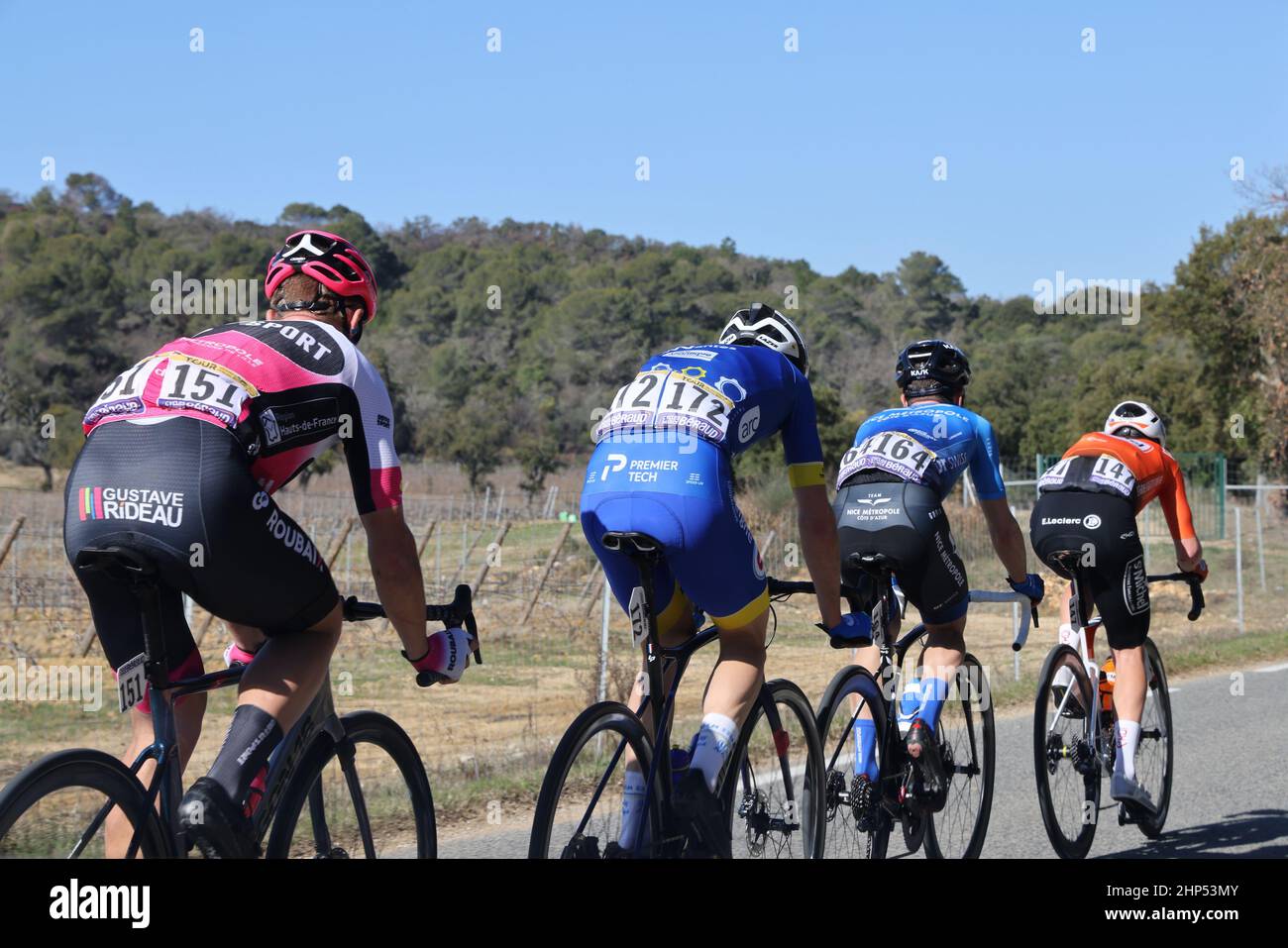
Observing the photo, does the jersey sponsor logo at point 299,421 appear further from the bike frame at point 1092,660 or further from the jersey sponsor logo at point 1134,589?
the jersey sponsor logo at point 1134,589

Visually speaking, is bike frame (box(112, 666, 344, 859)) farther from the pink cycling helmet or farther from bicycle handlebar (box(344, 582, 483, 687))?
the pink cycling helmet

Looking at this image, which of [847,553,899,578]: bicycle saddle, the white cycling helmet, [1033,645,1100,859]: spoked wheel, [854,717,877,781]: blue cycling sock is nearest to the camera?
[854,717,877,781]: blue cycling sock

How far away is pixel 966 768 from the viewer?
Result: 5539 mm

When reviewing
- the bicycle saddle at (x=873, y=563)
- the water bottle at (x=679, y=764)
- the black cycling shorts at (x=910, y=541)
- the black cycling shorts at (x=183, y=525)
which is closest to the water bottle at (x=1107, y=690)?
the black cycling shorts at (x=910, y=541)

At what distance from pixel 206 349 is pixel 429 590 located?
19.3 metres

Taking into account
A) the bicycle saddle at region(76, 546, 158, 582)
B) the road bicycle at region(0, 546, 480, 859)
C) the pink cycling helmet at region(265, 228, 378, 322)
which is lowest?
the road bicycle at region(0, 546, 480, 859)

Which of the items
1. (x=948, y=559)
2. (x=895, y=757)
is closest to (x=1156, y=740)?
(x=948, y=559)

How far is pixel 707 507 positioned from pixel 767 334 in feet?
2.62

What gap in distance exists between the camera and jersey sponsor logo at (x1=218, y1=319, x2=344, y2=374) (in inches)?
125

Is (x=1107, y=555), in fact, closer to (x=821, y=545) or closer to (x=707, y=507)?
(x=821, y=545)

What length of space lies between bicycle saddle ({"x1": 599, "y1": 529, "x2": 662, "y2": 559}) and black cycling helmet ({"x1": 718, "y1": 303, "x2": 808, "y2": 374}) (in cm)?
84

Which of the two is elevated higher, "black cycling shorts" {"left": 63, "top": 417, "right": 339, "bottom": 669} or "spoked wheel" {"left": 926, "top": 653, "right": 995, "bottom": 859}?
"black cycling shorts" {"left": 63, "top": 417, "right": 339, "bottom": 669}

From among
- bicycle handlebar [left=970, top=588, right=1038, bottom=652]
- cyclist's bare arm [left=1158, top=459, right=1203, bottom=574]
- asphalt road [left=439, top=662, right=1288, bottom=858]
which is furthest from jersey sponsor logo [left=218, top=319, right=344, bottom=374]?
cyclist's bare arm [left=1158, top=459, right=1203, bottom=574]

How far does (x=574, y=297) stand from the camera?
84.8 meters
